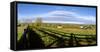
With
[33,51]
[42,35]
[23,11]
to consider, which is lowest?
[33,51]

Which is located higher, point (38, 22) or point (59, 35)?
point (38, 22)

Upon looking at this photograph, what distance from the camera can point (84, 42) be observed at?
9.17 ft

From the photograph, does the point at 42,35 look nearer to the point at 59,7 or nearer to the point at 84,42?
the point at 59,7

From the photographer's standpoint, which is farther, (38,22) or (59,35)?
(59,35)

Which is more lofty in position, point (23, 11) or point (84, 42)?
Result: point (23, 11)

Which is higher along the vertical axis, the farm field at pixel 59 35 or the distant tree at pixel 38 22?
the distant tree at pixel 38 22

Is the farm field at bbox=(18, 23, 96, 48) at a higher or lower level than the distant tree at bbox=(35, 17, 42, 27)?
lower
